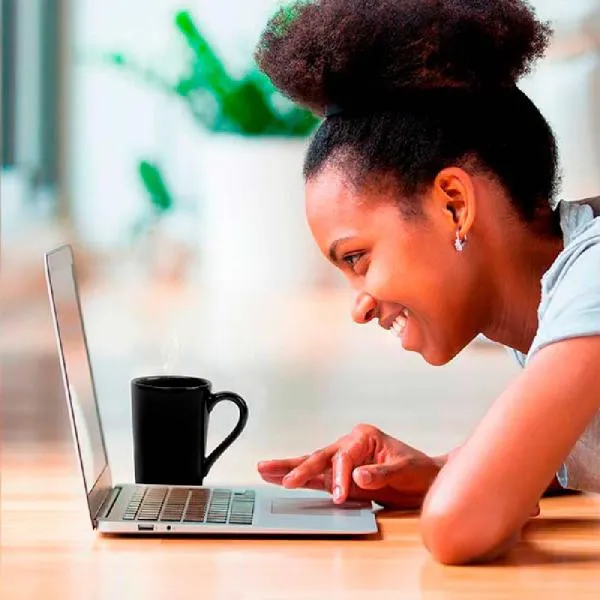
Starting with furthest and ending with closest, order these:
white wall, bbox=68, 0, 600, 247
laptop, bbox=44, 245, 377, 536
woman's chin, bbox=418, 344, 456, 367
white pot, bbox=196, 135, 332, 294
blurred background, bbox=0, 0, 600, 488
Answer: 1. white wall, bbox=68, 0, 600, 247
2. white pot, bbox=196, 135, 332, 294
3. blurred background, bbox=0, 0, 600, 488
4. woman's chin, bbox=418, 344, 456, 367
5. laptop, bbox=44, 245, 377, 536

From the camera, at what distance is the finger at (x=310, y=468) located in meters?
1.24

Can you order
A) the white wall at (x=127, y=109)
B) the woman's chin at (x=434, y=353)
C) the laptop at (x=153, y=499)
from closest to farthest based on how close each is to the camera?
1. the laptop at (x=153, y=499)
2. the woman's chin at (x=434, y=353)
3. the white wall at (x=127, y=109)

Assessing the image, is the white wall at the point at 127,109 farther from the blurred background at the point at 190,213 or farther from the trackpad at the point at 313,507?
the trackpad at the point at 313,507

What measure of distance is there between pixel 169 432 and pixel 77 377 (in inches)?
4.0

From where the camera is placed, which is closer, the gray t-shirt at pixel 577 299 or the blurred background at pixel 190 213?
the gray t-shirt at pixel 577 299

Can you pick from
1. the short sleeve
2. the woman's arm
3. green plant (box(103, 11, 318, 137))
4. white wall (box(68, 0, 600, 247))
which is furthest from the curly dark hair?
white wall (box(68, 0, 600, 247))

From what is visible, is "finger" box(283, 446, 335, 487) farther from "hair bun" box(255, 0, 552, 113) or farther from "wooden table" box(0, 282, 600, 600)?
"hair bun" box(255, 0, 552, 113)

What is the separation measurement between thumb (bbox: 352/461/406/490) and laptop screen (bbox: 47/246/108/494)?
219 millimetres

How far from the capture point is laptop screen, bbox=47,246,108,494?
1.12 metres

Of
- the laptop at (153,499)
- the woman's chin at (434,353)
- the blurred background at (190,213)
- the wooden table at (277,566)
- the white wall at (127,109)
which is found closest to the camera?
the wooden table at (277,566)

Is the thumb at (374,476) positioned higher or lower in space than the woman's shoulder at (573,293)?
lower

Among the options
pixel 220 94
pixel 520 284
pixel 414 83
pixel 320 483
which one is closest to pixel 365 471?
pixel 320 483

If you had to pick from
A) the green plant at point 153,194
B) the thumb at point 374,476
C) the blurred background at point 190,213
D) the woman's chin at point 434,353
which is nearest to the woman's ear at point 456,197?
the woman's chin at point 434,353

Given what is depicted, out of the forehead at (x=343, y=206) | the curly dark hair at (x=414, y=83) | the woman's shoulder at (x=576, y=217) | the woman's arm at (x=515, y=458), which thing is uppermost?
the curly dark hair at (x=414, y=83)
